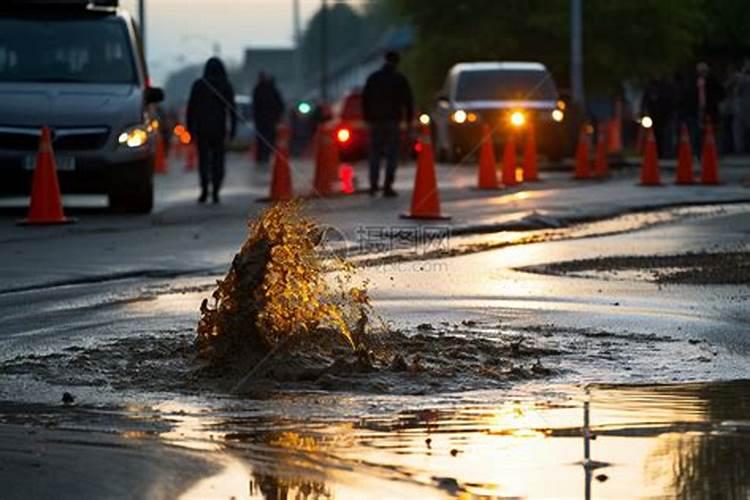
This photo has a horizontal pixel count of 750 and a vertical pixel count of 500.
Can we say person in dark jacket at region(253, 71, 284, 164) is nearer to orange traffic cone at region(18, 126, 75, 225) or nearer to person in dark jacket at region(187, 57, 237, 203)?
person in dark jacket at region(187, 57, 237, 203)

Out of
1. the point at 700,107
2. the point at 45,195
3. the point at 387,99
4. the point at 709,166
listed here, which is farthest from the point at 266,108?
the point at 45,195

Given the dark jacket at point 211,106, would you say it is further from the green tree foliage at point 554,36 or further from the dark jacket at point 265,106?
the green tree foliage at point 554,36

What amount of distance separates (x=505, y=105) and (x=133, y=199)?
1637 centimetres

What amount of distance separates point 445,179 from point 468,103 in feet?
22.8

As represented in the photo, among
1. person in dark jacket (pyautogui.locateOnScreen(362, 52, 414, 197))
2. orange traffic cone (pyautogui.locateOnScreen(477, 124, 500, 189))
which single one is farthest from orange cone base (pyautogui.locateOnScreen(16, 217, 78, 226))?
orange traffic cone (pyautogui.locateOnScreen(477, 124, 500, 189))

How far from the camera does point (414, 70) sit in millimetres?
55531

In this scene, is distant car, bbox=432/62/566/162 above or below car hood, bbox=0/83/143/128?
below

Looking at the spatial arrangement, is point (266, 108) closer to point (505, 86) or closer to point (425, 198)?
point (505, 86)

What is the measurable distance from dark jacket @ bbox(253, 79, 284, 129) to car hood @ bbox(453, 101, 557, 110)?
5098 millimetres

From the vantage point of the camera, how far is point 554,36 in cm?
5250

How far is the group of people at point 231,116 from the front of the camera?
23828 mm

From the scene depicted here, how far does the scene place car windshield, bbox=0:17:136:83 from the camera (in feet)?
70.5

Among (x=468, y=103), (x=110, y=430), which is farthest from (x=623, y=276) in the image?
(x=468, y=103)

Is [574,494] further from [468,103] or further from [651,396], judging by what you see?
[468,103]
